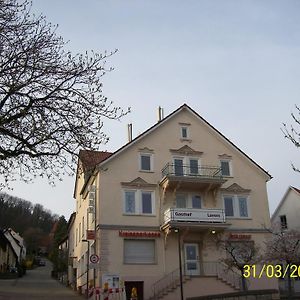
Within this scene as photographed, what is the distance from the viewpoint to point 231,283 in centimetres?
3206

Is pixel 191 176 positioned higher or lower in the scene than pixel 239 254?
higher

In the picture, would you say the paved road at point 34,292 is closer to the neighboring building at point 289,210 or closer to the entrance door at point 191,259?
the entrance door at point 191,259

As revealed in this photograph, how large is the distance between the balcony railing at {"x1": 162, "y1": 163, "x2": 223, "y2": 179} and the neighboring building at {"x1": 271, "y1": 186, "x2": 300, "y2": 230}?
36.5ft

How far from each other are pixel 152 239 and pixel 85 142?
18.3 meters

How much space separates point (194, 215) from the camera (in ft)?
107

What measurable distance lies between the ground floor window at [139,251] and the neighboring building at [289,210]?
15573 mm

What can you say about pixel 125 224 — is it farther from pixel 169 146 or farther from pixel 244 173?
pixel 244 173

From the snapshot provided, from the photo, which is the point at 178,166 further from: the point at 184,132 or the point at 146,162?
the point at 184,132

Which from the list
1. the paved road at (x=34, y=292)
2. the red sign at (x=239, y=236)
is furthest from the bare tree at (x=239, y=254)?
the paved road at (x=34, y=292)

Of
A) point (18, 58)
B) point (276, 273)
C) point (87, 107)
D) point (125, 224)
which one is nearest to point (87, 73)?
point (87, 107)

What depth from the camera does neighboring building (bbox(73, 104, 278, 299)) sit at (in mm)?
31578

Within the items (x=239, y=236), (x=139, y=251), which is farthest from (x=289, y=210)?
(x=139, y=251)

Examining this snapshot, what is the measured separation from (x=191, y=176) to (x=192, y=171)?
4.66ft

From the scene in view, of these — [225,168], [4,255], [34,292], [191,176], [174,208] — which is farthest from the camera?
[4,255]
